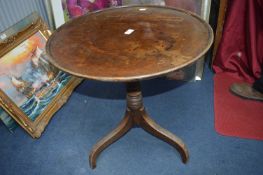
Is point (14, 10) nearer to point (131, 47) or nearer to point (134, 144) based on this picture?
point (131, 47)

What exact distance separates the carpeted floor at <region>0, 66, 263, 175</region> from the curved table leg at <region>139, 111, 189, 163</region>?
68 millimetres

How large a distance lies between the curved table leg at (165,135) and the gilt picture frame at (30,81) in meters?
0.67

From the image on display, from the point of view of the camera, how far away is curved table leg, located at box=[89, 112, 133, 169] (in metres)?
1.51

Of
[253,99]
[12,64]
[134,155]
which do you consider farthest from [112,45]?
[253,99]

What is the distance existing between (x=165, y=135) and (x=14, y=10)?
1.25m

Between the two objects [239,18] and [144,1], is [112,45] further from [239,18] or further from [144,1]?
[239,18]

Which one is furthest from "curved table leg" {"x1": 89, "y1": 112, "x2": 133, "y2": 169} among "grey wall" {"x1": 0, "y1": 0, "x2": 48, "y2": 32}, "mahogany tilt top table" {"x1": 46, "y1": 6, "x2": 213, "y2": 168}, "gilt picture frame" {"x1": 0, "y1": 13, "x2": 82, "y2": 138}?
"grey wall" {"x1": 0, "y1": 0, "x2": 48, "y2": 32}

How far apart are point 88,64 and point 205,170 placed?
0.85 m

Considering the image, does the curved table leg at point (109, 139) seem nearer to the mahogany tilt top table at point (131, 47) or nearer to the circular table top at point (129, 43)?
the mahogany tilt top table at point (131, 47)

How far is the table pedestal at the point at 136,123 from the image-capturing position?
1450mm

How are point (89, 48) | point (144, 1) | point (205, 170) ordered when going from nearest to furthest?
point (89, 48) < point (205, 170) < point (144, 1)

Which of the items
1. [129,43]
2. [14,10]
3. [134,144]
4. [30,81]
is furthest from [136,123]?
[14,10]

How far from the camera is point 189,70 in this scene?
2.07 m

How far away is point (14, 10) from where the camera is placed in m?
1.82
